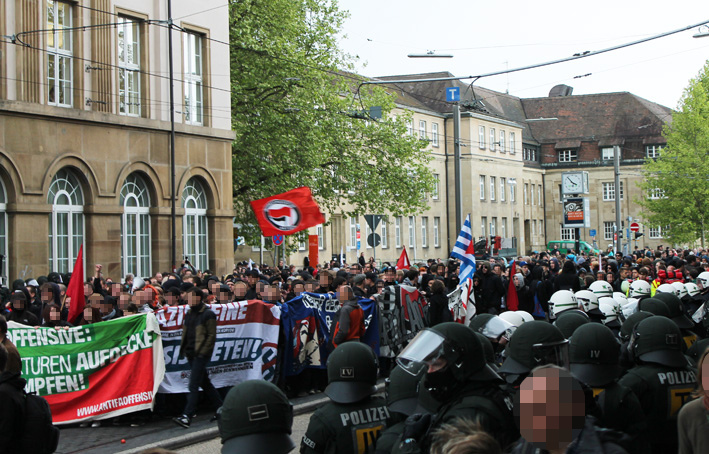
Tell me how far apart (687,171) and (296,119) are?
106ft

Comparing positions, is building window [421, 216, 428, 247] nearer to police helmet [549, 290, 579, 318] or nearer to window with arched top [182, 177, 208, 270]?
window with arched top [182, 177, 208, 270]

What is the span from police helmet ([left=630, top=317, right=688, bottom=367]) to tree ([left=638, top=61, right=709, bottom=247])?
5063 centimetres

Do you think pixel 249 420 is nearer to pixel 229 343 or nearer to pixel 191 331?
pixel 191 331

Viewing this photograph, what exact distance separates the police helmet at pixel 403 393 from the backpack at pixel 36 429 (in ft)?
Answer: 7.41

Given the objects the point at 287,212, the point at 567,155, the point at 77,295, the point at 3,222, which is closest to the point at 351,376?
the point at 77,295

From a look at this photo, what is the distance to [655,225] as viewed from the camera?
54.9 m

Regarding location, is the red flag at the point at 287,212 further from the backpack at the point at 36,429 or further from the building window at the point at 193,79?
the backpack at the point at 36,429

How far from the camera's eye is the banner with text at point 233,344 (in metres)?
11.1

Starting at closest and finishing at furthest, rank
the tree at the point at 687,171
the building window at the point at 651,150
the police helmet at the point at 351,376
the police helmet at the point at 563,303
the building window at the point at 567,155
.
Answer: the police helmet at the point at 351,376 → the police helmet at the point at 563,303 → the tree at the point at 687,171 → the building window at the point at 651,150 → the building window at the point at 567,155

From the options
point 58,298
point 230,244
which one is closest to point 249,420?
point 58,298

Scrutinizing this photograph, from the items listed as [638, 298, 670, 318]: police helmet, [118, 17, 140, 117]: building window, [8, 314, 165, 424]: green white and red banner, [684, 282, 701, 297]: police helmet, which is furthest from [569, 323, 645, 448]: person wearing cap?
[118, 17, 140, 117]: building window

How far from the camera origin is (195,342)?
34.6 feet

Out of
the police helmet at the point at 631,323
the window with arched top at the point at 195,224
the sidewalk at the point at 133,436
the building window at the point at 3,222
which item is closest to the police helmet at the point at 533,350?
the police helmet at the point at 631,323

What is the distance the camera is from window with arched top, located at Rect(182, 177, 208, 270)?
2720 centimetres
